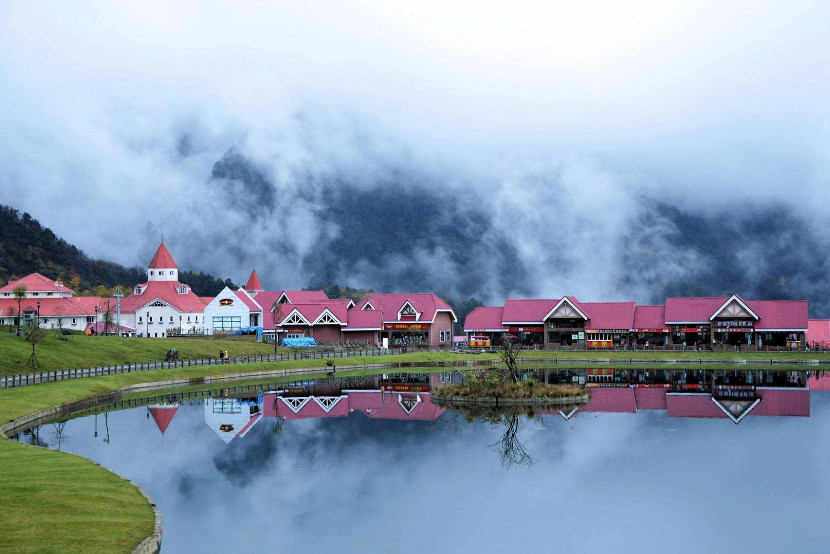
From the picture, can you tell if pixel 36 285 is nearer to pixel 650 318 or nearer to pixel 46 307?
pixel 46 307

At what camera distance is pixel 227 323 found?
367 feet

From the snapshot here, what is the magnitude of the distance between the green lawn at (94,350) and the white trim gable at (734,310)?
169ft

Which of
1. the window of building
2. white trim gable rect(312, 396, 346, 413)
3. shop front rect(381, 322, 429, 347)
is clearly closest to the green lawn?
the window of building

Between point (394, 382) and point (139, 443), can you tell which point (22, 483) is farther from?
point (394, 382)

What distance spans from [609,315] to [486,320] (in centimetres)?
1560

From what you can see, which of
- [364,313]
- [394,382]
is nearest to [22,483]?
[394,382]

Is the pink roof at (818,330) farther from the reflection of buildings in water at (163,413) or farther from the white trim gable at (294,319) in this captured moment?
the reflection of buildings in water at (163,413)

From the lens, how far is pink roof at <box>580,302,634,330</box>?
343 feet

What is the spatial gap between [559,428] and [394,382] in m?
26.0

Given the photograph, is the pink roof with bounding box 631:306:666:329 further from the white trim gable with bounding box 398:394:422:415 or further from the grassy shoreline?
the grassy shoreline

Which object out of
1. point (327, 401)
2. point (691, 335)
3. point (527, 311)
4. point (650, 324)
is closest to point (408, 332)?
point (527, 311)

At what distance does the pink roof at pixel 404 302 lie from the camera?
110 meters

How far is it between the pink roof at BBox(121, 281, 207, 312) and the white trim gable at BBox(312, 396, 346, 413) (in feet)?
207

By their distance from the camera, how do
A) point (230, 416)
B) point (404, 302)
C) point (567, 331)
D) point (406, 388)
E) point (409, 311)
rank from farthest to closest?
1. point (404, 302)
2. point (409, 311)
3. point (567, 331)
4. point (406, 388)
5. point (230, 416)
